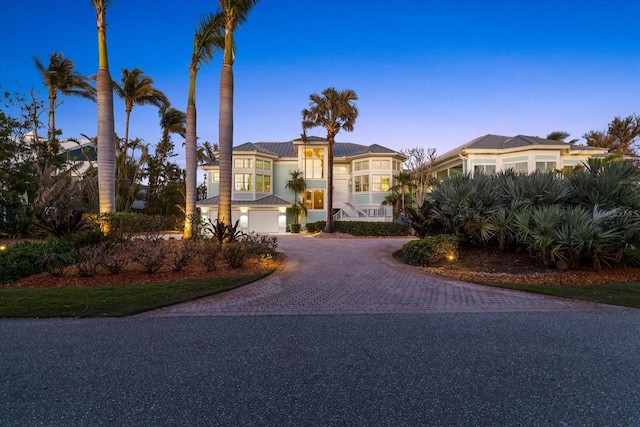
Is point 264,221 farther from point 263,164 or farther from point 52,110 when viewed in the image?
point 52,110

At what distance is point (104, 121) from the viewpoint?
12.0 m

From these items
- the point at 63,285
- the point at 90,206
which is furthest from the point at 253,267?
the point at 90,206

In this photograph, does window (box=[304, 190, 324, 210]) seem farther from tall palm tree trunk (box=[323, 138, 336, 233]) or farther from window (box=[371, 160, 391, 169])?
tall palm tree trunk (box=[323, 138, 336, 233])

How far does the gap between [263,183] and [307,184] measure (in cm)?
408

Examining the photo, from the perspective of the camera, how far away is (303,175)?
3022 cm

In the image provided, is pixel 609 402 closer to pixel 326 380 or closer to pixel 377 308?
pixel 326 380

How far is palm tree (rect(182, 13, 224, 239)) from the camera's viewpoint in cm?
1470

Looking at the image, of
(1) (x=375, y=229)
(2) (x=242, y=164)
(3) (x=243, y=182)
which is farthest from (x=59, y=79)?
(1) (x=375, y=229)

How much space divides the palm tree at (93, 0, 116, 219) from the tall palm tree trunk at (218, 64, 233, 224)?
13.1ft

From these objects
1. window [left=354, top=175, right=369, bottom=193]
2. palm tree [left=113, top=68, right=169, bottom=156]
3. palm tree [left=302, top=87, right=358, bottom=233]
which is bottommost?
window [left=354, top=175, right=369, bottom=193]

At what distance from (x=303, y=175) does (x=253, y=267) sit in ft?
68.6

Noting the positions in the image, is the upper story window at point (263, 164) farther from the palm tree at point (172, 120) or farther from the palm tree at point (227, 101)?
the palm tree at point (227, 101)

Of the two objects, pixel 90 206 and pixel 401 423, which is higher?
pixel 90 206

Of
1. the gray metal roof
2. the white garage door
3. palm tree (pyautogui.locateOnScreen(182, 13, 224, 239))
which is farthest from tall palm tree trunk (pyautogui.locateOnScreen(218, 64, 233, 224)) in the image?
the white garage door
